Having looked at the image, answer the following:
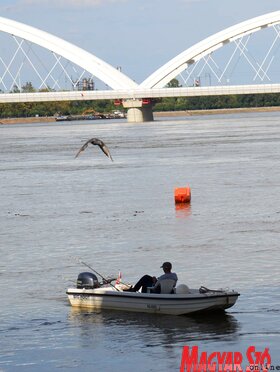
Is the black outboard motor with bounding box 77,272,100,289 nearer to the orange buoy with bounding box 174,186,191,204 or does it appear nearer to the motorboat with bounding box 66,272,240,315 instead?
the motorboat with bounding box 66,272,240,315

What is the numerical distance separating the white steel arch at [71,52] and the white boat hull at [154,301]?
11965 cm

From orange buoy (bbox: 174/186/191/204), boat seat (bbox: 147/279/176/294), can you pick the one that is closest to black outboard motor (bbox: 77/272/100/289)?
boat seat (bbox: 147/279/176/294)

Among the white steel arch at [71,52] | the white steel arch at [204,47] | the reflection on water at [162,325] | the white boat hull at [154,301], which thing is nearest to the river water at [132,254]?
the reflection on water at [162,325]

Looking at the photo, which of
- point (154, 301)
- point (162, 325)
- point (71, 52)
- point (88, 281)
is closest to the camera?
point (162, 325)

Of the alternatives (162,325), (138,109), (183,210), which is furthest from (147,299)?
(138,109)

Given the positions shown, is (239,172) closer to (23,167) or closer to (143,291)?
(23,167)

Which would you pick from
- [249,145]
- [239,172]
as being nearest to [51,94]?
[249,145]

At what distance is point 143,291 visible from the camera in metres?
28.7

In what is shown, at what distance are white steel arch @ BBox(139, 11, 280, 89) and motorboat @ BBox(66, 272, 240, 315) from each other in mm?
123961

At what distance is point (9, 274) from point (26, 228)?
11423 mm

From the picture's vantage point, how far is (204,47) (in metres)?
156

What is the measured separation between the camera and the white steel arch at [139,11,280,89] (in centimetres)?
15162

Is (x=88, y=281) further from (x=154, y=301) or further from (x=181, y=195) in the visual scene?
(x=181, y=195)

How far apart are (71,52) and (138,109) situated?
25.5m
